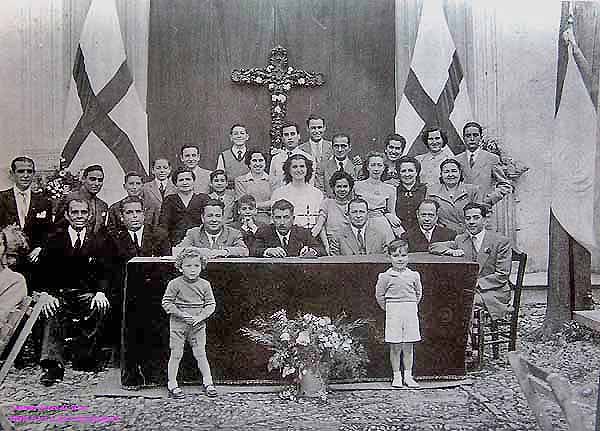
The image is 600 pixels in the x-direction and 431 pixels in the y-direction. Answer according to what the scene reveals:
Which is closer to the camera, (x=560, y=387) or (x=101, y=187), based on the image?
(x=560, y=387)

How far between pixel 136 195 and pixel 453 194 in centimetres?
176

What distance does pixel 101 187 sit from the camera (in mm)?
4211

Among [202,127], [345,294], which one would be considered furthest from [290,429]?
[202,127]

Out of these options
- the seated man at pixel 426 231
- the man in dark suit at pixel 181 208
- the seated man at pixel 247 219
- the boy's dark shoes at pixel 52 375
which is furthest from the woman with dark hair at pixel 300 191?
the boy's dark shoes at pixel 52 375

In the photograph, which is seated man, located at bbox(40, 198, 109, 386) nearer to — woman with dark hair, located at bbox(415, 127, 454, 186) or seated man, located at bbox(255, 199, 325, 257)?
seated man, located at bbox(255, 199, 325, 257)

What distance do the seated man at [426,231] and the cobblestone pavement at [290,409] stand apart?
788 millimetres

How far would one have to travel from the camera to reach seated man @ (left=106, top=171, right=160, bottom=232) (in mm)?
4211

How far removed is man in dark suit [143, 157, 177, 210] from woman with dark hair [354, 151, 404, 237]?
1.03m

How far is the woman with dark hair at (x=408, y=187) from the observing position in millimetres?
4332

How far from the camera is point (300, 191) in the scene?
4277mm

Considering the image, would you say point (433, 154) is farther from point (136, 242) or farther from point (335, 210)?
point (136, 242)

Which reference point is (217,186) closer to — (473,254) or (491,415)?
(473,254)

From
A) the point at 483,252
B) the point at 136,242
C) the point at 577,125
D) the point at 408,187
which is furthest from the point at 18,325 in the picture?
the point at 577,125

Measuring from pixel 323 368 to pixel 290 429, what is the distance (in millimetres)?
362
